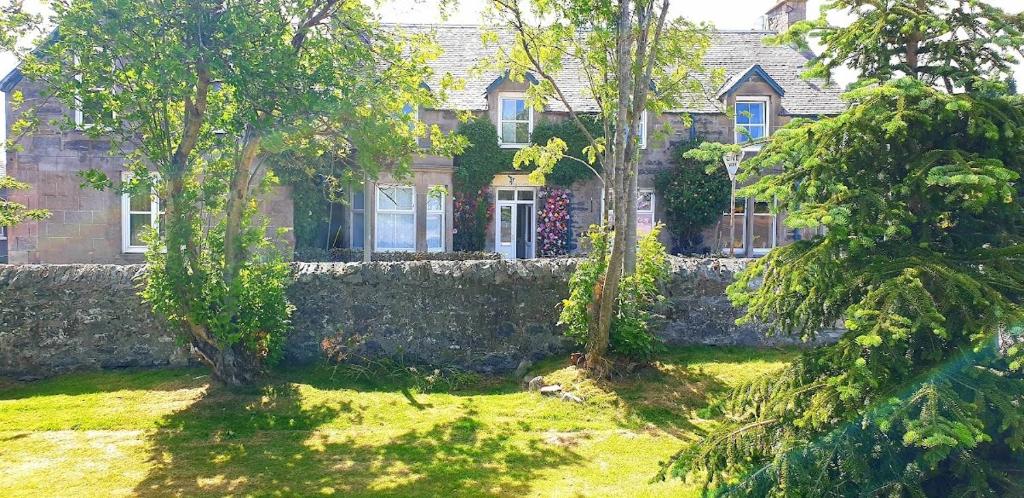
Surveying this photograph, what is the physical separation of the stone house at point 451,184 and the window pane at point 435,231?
0.03 metres

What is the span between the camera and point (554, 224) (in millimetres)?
21234

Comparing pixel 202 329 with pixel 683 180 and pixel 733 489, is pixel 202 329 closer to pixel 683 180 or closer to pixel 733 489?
pixel 733 489

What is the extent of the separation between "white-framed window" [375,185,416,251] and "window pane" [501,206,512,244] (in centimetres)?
283

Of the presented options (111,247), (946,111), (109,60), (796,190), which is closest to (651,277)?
(796,190)

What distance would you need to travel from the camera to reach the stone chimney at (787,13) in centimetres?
2542

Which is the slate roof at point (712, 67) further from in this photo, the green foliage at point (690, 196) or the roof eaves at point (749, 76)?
the green foliage at point (690, 196)

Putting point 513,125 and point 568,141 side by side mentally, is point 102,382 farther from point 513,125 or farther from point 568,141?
point 568,141

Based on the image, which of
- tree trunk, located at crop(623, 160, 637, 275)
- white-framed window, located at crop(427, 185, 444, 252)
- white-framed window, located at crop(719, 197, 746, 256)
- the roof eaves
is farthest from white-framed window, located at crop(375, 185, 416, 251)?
tree trunk, located at crop(623, 160, 637, 275)

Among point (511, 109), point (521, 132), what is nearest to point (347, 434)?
point (521, 132)

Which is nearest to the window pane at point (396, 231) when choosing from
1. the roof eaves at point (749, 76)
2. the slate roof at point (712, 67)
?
the slate roof at point (712, 67)

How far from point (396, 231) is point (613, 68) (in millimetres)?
12150

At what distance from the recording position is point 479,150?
20609 mm

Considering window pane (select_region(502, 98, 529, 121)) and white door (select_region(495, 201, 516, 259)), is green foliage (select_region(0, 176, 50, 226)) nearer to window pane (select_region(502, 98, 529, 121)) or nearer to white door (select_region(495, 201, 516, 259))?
white door (select_region(495, 201, 516, 259))

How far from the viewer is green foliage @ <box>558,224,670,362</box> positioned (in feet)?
30.9
